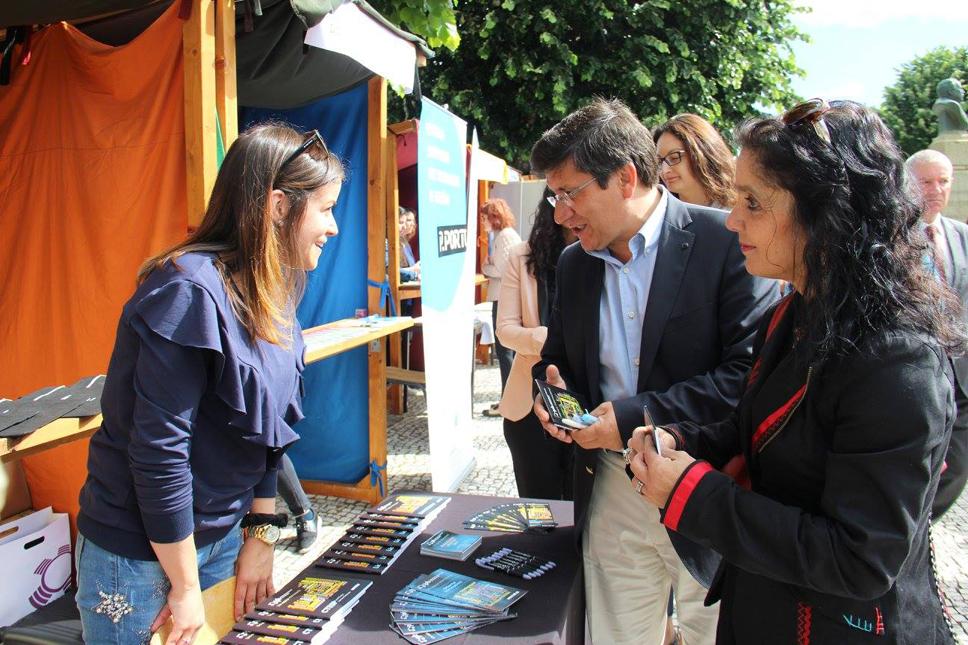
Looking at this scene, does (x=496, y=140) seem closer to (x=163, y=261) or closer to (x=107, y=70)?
(x=107, y=70)

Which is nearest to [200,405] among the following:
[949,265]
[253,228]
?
[253,228]

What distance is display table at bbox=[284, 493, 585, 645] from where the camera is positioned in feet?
4.65

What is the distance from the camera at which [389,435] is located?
20.4 feet

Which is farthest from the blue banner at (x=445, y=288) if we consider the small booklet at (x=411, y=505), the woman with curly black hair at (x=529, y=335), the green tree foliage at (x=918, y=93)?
the green tree foliage at (x=918, y=93)

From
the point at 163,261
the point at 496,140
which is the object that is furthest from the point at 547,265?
the point at 496,140

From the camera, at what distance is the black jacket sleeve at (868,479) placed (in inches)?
40.1

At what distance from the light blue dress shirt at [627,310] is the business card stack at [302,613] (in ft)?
2.94

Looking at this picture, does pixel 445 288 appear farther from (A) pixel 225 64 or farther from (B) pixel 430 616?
(B) pixel 430 616

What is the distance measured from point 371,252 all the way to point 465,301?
0.81 metres

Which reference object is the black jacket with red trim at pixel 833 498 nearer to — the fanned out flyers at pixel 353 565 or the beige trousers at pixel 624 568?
the beige trousers at pixel 624 568

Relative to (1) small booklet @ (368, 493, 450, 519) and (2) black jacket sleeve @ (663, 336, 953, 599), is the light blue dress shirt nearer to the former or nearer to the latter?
(1) small booklet @ (368, 493, 450, 519)

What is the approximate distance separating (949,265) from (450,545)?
2.39 metres

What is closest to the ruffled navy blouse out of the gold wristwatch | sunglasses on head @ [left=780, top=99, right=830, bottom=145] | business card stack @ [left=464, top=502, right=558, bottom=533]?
the gold wristwatch

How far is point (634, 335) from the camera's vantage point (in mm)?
1920
